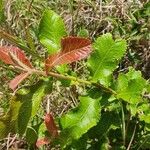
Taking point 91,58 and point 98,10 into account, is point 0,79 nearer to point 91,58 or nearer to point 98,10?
point 98,10

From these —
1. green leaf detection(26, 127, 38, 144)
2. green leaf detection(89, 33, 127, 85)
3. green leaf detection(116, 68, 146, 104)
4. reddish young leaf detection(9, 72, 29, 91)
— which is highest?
reddish young leaf detection(9, 72, 29, 91)

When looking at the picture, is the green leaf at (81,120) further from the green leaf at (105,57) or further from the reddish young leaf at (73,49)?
the reddish young leaf at (73,49)

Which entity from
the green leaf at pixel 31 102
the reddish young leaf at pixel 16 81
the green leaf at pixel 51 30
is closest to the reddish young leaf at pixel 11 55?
the reddish young leaf at pixel 16 81

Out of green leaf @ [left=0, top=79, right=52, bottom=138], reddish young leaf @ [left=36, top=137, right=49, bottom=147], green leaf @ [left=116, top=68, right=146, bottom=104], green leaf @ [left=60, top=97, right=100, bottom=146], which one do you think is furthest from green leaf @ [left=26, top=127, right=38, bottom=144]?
green leaf @ [left=116, top=68, right=146, bottom=104]

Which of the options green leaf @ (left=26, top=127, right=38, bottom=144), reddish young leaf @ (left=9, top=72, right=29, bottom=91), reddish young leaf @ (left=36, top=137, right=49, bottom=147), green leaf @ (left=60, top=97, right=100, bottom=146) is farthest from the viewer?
green leaf @ (left=26, top=127, right=38, bottom=144)

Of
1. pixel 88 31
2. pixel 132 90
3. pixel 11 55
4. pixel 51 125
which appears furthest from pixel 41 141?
pixel 88 31

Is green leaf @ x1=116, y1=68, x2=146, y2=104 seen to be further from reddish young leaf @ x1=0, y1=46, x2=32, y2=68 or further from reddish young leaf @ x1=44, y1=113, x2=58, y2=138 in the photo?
reddish young leaf @ x1=0, y1=46, x2=32, y2=68
